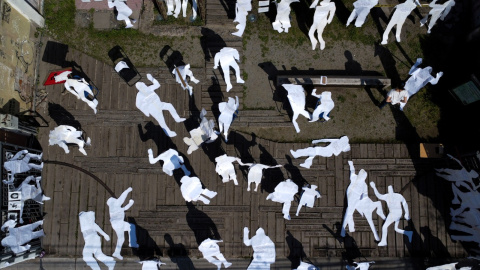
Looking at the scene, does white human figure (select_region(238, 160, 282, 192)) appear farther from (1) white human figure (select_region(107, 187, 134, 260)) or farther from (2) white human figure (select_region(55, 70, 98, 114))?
(2) white human figure (select_region(55, 70, 98, 114))

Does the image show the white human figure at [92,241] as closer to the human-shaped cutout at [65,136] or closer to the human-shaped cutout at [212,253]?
the human-shaped cutout at [65,136]

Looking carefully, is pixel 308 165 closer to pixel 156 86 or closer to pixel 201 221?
pixel 201 221

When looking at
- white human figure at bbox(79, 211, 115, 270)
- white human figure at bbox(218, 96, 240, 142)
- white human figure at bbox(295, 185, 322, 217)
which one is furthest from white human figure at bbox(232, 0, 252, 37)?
white human figure at bbox(79, 211, 115, 270)

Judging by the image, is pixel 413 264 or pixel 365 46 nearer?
pixel 413 264

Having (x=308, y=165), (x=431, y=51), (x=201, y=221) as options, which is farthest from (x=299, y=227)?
(x=431, y=51)

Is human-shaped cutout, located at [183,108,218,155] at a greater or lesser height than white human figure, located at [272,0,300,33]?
lesser
